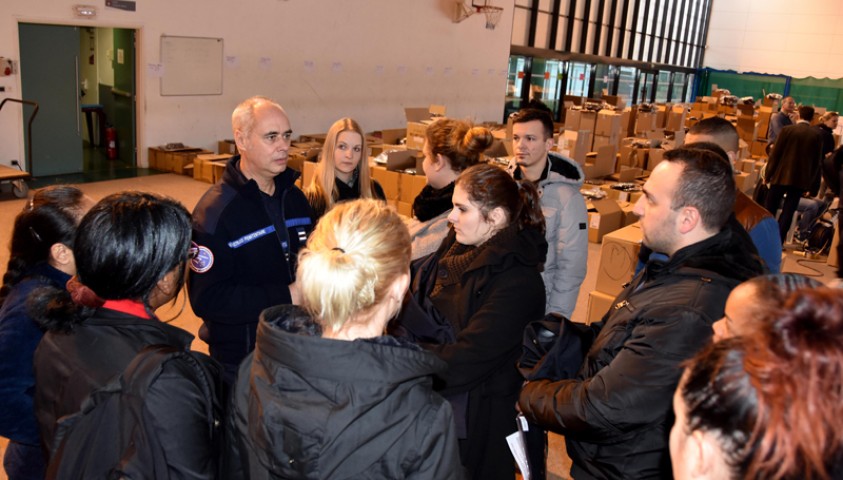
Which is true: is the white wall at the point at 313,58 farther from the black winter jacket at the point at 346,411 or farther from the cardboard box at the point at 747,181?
the black winter jacket at the point at 346,411

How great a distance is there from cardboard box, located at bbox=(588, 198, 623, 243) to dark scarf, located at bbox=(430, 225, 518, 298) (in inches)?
186

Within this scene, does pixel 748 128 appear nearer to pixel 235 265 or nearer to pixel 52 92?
pixel 52 92

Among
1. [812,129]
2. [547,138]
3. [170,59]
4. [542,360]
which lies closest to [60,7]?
[170,59]

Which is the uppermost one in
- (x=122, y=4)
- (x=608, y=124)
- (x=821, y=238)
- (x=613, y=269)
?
(x=122, y=4)

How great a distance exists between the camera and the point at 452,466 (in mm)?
1285

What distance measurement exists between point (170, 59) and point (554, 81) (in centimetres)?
1213

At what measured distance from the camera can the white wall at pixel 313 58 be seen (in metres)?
8.47

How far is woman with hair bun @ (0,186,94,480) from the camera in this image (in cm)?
166

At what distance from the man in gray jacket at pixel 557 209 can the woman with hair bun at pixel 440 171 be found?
31cm

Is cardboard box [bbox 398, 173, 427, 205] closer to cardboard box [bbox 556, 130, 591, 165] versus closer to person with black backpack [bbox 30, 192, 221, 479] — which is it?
cardboard box [bbox 556, 130, 591, 165]

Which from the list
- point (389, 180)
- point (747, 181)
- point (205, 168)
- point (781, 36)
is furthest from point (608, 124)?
point (781, 36)

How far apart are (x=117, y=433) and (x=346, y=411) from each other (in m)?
0.47

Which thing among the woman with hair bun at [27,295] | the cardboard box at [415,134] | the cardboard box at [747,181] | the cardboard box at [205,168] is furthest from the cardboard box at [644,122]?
the woman with hair bun at [27,295]

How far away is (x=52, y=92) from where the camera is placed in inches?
325
